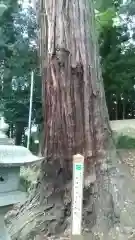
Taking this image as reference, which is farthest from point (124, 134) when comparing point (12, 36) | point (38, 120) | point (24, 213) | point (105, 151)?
point (12, 36)

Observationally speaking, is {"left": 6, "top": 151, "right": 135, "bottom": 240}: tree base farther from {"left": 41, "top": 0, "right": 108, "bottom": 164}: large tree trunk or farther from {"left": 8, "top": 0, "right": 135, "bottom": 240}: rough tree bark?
{"left": 41, "top": 0, "right": 108, "bottom": 164}: large tree trunk

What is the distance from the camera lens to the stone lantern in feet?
10.3

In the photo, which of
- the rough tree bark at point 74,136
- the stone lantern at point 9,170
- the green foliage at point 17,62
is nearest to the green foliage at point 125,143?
the rough tree bark at point 74,136

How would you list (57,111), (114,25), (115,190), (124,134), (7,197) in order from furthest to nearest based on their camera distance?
(114,25) → (124,134) → (57,111) → (115,190) → (7,197)

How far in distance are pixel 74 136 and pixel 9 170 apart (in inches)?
75.5

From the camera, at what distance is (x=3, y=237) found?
3.35 metres

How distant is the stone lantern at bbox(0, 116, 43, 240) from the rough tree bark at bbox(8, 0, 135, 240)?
161 centimetres

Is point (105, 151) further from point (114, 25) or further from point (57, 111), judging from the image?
point (114, 25)

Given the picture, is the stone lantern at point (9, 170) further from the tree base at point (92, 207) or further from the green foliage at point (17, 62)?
the green foliage at point (17, 62)

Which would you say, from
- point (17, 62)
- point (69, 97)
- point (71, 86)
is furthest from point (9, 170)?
point (17, 62)

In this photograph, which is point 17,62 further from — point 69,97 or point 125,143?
point 69,97

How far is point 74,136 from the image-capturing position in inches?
202

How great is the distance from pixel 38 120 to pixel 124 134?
4870 millimetres

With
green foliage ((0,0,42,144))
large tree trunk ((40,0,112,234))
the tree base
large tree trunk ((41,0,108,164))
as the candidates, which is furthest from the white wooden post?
green foliage ((0,0,42,144))
